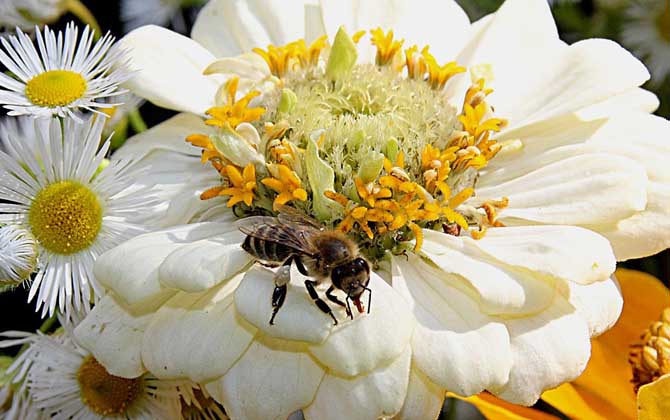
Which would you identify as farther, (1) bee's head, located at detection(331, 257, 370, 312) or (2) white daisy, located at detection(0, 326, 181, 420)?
(2) white daisy, located at detection(0, 326, 181, 420)

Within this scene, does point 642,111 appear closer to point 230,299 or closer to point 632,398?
point 632,398

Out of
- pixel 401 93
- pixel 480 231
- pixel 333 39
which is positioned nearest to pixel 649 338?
pixel 480 231

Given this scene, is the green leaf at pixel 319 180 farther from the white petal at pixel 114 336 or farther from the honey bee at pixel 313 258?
the white petal at pixel 114 336

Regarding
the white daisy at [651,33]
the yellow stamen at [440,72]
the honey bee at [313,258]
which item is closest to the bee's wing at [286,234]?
the honey bee at [313,258]

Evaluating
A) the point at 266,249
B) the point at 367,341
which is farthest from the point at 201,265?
the point at 367,341

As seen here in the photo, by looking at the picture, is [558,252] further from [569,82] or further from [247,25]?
[247,25]

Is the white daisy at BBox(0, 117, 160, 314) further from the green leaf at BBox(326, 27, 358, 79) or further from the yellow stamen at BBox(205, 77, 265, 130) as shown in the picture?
the green leaf at BBox(326, 27, 358, 79)

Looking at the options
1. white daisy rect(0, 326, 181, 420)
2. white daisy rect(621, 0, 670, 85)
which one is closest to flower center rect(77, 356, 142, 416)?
white daisy rect(0, 326, 181, 420)
